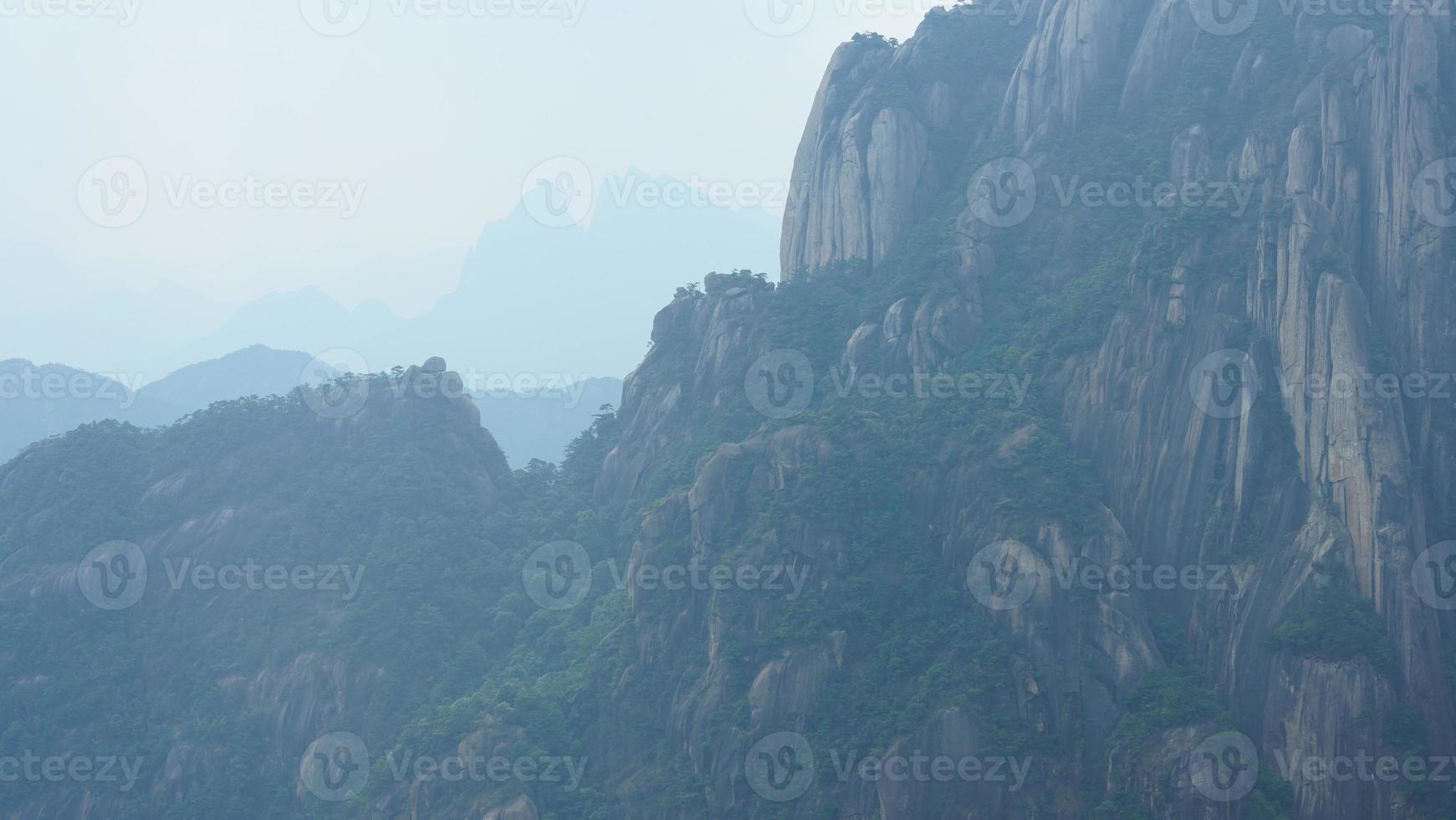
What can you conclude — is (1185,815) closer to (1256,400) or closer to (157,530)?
(1256,400)

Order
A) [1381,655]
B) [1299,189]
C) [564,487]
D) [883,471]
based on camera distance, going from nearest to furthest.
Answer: [1381,655], [1299,189], [883,471], [564,487]

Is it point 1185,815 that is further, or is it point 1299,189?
point 1299,189

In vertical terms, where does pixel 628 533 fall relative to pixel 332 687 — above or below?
above

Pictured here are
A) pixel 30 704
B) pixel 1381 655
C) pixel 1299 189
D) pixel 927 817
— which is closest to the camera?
pixel 1381 655

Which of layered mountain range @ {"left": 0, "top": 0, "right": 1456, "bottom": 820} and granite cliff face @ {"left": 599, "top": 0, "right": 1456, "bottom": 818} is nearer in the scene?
granite cliff face @ {"left": 599, "top": 0, "right": 1456, "bottom": 818}

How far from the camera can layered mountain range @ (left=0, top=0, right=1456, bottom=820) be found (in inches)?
1741

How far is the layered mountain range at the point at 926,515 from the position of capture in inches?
1741

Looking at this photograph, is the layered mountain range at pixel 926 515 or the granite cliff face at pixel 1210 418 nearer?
the granite cliff face at pixel 1210 418

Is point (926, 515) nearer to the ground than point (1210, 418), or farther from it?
nearer to the ground

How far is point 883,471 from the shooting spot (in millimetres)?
55000

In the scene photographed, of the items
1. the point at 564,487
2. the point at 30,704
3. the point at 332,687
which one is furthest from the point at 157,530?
the point at 564,487

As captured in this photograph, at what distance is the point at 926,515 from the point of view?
5391 centimetres

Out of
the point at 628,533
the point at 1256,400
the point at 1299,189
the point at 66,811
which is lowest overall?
the point at 66,811

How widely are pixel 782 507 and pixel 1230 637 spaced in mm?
18612
